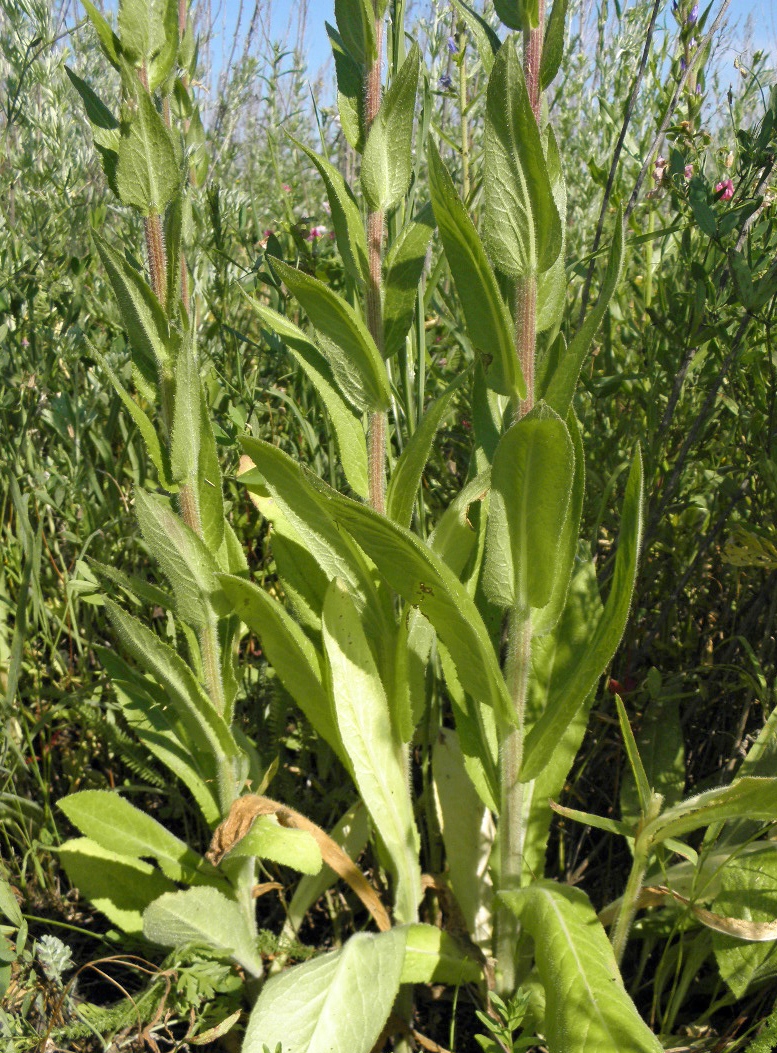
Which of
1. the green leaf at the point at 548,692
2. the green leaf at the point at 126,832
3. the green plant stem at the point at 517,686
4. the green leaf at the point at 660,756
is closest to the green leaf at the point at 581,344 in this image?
the green plant stem at the point at 517,686

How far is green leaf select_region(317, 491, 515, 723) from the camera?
1.10 metres

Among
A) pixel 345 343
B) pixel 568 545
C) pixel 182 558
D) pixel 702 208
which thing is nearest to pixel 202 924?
pixel 182 558

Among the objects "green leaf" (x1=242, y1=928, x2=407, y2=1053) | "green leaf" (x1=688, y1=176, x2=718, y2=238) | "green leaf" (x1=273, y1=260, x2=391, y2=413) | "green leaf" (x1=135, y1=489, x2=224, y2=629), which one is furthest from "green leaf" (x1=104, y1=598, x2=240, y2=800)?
"green leaf" (x1=688, y1=176, x2=718, y2=238)

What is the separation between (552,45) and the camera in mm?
1132

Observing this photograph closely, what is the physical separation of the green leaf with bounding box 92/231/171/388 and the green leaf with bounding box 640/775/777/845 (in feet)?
3.04

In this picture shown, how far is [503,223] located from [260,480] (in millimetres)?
540

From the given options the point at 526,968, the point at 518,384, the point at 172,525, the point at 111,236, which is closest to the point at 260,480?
the point at 172,525

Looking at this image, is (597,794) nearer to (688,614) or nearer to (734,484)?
(688,614)

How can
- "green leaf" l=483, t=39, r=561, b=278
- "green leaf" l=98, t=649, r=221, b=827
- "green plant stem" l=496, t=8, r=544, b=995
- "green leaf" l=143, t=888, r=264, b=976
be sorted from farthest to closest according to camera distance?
Result: "green leaf" l=98, t=649, r=221, b=827 → "green leaf" l=143, t=888, r=264, b=976 → "green plant stem" l=496, t=8, r=544, b=995 → "green leaf" l=483, t=39, r=561, b=278

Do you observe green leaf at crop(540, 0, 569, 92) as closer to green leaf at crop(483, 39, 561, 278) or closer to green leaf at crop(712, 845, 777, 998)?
green leaf at crop(483, 39, 561, 278)

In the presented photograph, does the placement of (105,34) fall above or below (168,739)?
above

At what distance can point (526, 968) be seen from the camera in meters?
1.45

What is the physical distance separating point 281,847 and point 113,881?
39 cm

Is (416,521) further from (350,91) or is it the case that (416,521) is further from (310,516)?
(350,91)
